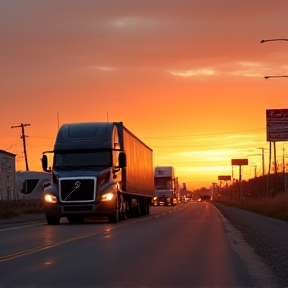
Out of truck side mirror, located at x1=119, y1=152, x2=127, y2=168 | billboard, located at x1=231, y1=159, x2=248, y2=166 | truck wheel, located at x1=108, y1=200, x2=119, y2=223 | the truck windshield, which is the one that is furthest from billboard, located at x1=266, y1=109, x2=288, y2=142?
billboard, located at x1=231, y1=159, x2=248, y2=166

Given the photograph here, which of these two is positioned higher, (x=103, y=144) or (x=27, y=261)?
(x=103, y=144)

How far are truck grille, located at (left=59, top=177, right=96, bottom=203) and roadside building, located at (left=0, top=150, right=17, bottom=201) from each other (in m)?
58.6

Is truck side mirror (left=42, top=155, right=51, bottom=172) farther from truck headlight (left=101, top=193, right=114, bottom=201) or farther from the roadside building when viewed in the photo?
the roadside building

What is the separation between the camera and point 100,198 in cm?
3106

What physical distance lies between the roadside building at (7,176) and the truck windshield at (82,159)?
57626mm

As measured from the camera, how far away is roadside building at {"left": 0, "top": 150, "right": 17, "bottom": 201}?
89062mm

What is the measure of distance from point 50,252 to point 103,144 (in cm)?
1579

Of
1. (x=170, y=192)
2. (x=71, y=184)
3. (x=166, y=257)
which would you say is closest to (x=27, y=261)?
(x=166, y=257)

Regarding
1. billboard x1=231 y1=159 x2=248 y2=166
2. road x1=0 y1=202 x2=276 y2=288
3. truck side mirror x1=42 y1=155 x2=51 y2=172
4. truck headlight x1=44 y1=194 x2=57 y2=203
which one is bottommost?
road x1=0 y1=202 x2=276 y2=288

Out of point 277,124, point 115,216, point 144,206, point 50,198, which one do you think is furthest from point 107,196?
point 277,124

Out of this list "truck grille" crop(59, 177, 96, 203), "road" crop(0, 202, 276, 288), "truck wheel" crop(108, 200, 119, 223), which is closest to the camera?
"road" crop(0, 202, 276, 288)

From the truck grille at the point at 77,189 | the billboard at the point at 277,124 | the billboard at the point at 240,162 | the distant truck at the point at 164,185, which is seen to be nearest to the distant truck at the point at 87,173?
the truck grille at the point at 77,189

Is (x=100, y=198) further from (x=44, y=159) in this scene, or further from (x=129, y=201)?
(x=129, y=201)

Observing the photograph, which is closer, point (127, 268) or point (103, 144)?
point (127, 268)
